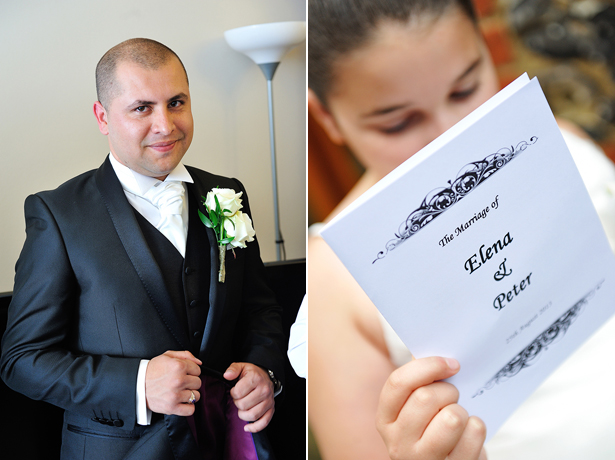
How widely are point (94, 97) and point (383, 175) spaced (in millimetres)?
1781

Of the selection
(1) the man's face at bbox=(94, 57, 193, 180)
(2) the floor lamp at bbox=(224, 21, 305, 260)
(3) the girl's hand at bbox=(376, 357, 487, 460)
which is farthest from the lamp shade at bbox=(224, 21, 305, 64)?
(3) the girl's hand at bbox=(376, 357, 487, 460)

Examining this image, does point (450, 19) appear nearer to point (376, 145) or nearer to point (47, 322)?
point (376, 145)

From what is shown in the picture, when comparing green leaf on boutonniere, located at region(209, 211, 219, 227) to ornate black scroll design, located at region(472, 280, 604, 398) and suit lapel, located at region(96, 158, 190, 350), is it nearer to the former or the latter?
suit lapel, located at region(96, 158, 190, 350)

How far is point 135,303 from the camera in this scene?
119 centimetres

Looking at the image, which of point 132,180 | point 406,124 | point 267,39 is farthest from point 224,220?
point 267,39

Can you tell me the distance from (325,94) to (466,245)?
0.37 metres

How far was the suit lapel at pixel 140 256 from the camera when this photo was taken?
1200mm

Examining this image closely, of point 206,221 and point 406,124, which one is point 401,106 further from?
point 206,221

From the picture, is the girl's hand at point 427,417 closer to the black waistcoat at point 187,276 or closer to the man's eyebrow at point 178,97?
the black waistcoat at point 187,276

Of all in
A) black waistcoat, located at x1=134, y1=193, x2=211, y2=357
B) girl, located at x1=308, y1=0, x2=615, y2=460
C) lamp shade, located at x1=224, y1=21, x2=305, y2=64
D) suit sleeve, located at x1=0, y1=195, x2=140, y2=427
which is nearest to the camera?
girl, located at x1=308, y1=0, x2=615, y2=460

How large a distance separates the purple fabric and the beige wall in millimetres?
1276

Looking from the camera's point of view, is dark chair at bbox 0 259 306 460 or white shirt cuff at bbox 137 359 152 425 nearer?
white shirt cuff at bbox 137 359 152 425

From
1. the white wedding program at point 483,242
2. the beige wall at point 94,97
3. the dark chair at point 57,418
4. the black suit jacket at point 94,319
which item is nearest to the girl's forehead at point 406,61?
the white wedding program at point 483,242

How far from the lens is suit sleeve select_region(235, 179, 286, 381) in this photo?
1410 millimetres
